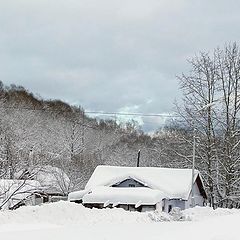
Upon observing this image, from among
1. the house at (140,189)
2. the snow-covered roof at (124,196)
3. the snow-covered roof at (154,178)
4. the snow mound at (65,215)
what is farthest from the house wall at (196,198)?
the snow mound at (65,215)

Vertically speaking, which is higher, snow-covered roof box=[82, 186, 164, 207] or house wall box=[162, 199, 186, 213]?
snow-covered roof box=[82, 186, 164, 207]

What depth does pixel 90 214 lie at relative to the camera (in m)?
24.6

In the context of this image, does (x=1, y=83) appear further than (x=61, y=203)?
Yes

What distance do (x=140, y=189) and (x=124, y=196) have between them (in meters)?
1.92

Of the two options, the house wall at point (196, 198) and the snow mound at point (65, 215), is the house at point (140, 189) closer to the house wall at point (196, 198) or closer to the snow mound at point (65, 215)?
the house wall at point (196, 198)

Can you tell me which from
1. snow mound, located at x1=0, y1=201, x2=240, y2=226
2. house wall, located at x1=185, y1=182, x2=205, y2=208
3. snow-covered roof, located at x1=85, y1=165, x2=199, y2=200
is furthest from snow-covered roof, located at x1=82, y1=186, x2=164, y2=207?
snow mound, located at x1=0, y1=201, x2=240, y2=226

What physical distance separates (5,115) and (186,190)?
55653 millimetres

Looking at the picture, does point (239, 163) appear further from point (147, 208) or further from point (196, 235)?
point (196, 235)

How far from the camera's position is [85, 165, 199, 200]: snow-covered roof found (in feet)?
133

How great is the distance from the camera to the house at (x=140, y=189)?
116ft

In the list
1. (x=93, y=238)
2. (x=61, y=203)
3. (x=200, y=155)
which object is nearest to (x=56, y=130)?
(x=200, y=155)

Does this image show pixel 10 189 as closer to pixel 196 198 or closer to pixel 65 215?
pixel 65 215

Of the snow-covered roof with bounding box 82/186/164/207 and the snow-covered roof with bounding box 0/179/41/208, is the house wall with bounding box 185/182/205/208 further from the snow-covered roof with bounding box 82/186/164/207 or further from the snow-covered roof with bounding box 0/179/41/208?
the snow-covered roof with bounding box 0/179/41/208

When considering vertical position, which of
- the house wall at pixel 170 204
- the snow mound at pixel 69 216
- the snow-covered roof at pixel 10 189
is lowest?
the house wall at pixel 170 204
